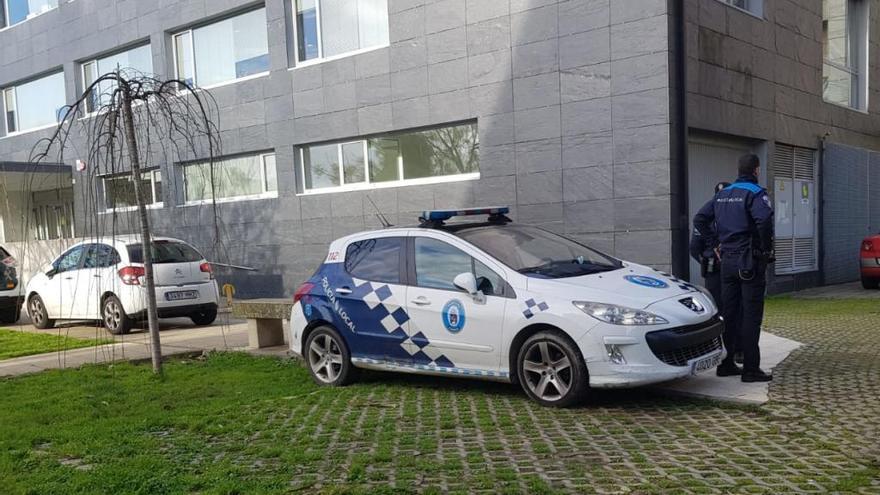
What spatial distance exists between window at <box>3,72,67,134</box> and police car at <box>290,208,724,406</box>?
18222 millimetres

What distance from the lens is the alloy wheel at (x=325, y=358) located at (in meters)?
7.69

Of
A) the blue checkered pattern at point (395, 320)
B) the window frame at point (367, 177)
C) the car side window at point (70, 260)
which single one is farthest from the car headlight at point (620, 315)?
the car side window at point (70, 260)

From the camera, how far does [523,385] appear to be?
21.1ft

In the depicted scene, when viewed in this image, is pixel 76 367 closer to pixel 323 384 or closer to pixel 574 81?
pixel 323 384

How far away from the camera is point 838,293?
15406mm

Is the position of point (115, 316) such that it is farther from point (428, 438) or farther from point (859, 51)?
point (859, 51)

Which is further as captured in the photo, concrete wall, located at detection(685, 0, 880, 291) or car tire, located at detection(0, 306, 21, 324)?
car tire, located at detection(0, 306, 21, 324)

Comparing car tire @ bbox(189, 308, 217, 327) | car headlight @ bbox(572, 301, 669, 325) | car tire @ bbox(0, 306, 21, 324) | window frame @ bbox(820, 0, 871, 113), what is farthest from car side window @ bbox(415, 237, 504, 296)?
window frame @ bbox(820, 0, 871, 113)

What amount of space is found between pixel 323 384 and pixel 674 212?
6178 mm

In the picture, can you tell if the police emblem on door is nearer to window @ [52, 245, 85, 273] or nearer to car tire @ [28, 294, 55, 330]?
window @ [52, 245, 85, 273]

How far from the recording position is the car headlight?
600cm

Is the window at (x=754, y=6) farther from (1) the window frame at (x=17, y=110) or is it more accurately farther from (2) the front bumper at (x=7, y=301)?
(1) the window frame at (x=17, y=110)

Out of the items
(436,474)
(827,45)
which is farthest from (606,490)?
(827,45)

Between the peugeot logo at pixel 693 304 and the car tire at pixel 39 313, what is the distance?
12.2m
